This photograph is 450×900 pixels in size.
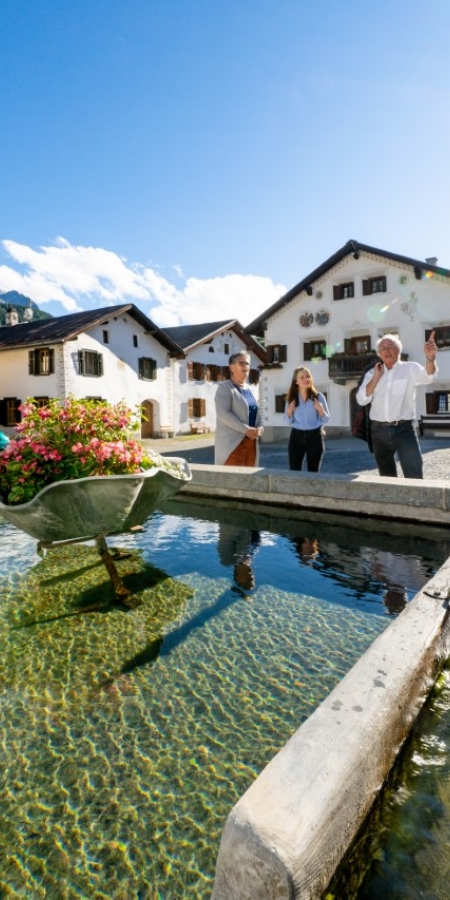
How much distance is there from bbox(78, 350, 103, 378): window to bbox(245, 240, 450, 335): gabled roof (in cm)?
980

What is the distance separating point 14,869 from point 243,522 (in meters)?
4.30

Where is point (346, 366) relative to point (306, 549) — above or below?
above

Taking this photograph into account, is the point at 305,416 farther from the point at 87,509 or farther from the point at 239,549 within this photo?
the point at 87,509

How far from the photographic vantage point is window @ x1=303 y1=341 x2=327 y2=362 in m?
28.2

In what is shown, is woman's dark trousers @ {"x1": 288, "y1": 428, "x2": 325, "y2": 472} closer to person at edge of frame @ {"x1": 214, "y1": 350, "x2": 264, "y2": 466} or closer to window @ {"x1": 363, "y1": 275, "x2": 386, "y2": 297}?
person at edge of frame @ {"x1": 214, "y1": 350, "x2": 264, "y2": 466}

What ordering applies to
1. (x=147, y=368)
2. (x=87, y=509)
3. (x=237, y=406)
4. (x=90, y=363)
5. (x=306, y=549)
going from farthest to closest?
1. (x=147, y=368)
2. (x=90, y=363)
3. (x=237, y=406)
4. (x=306, y=549)
5. (x=87, y=509)

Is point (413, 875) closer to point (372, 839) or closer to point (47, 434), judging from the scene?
A: point (372, 839)

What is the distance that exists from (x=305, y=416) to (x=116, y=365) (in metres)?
23.0

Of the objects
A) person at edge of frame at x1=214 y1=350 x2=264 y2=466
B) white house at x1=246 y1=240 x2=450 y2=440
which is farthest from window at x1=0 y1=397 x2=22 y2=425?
person at edge of frame at x1=214 y1=350 x2=264 y2=466

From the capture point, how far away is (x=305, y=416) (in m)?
6.23

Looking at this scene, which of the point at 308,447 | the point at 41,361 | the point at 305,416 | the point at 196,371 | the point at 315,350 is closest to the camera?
the point at 305,416

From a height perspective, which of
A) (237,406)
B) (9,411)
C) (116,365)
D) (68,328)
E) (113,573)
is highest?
(68,328)

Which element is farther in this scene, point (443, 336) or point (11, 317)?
point (11, 317)

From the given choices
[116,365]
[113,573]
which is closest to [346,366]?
[116,365]
